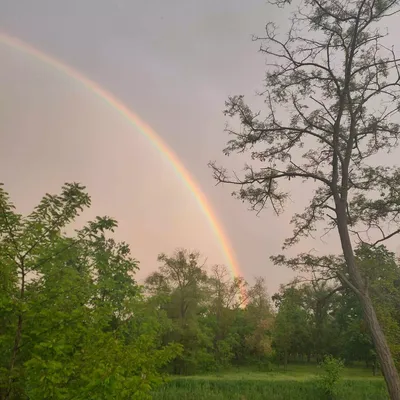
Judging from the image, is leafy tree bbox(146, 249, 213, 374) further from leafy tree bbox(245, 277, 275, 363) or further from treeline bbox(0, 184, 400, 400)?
treeline bbox(0, 184, 400, 400)

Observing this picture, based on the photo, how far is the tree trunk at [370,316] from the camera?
9305mm

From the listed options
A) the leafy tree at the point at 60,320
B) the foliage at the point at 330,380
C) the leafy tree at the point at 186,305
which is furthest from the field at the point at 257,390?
the leafy tree at the point at 60,320

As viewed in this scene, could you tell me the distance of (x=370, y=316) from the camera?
33.0 ft

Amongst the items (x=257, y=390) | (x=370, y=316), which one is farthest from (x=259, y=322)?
(x=370, y=316)

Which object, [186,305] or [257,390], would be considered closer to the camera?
[257,390]

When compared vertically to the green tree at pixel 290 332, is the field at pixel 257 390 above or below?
below

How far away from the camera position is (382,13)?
10.7 meters

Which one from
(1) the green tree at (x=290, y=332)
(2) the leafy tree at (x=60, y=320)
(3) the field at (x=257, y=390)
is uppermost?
(1) the green tree at (x=290, y=332)

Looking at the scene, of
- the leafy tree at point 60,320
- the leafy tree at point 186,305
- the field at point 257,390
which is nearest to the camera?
the leafy tree at point 60,320

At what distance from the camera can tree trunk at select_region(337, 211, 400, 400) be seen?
9.30 meters

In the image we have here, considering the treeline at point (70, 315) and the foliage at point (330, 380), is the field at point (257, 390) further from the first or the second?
the treeline at point (70, 315)

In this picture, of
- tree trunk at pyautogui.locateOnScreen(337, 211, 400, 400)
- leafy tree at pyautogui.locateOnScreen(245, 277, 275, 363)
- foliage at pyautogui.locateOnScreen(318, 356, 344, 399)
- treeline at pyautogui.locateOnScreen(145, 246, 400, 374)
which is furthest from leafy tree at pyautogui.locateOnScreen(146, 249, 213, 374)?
tree trunk at pyautogui.locateOnScreen(337, 211, 400, 400)

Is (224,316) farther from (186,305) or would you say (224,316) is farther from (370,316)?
(370,316)

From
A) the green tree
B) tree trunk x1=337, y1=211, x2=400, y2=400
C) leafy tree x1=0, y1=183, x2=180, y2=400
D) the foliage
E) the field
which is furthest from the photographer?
the green tree
